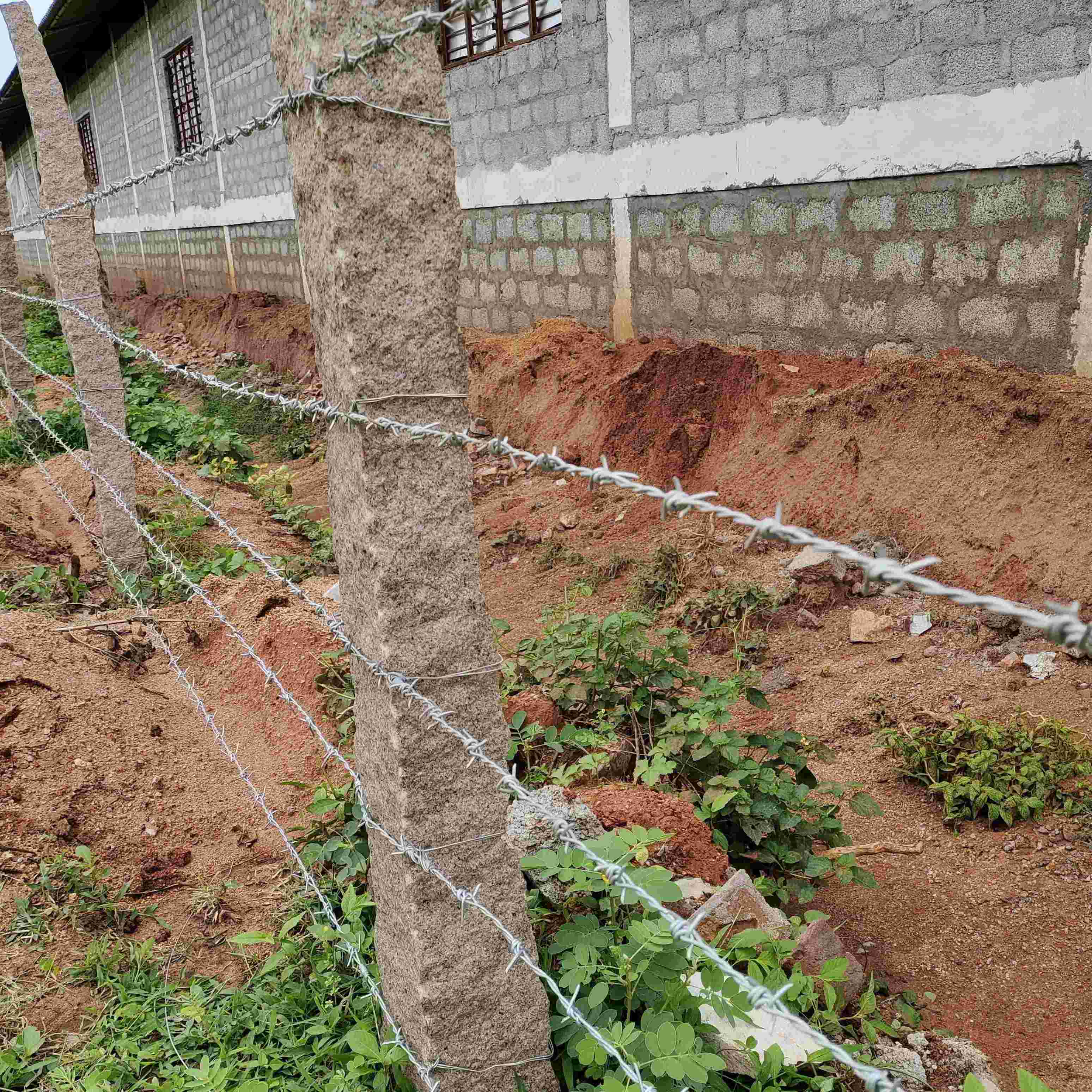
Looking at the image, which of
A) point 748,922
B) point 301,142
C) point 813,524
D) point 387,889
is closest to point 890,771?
point 748,922

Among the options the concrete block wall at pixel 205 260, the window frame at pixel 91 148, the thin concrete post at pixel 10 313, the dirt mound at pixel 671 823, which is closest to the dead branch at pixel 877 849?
the dirt mound at pixel 671 823

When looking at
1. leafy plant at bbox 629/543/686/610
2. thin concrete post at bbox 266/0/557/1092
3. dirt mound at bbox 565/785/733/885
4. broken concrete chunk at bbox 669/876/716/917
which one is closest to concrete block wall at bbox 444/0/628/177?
leafy plant at bbox 629/543/686/610

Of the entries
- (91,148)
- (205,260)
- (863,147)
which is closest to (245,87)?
(205,260)

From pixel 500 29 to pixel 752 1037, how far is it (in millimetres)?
8238

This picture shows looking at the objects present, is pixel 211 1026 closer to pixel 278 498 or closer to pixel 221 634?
pixel 221 634

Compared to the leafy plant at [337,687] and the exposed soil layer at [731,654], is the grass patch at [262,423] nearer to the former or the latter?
the exposed soil layer at [731,654]

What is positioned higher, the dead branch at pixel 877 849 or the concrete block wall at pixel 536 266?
the concrete block wall at pixel 536 266

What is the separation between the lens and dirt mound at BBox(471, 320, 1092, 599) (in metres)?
4.63

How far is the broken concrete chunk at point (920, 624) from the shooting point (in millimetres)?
4695

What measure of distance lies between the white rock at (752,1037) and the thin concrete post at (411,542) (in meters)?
0.36

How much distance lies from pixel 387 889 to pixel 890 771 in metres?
2.57

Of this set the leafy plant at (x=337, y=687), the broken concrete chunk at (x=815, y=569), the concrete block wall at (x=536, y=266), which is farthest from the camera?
the concrete block wall at (x=536, y=266)

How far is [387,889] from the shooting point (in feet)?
5.99

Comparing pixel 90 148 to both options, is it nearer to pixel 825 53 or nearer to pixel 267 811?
pixel 825 53
